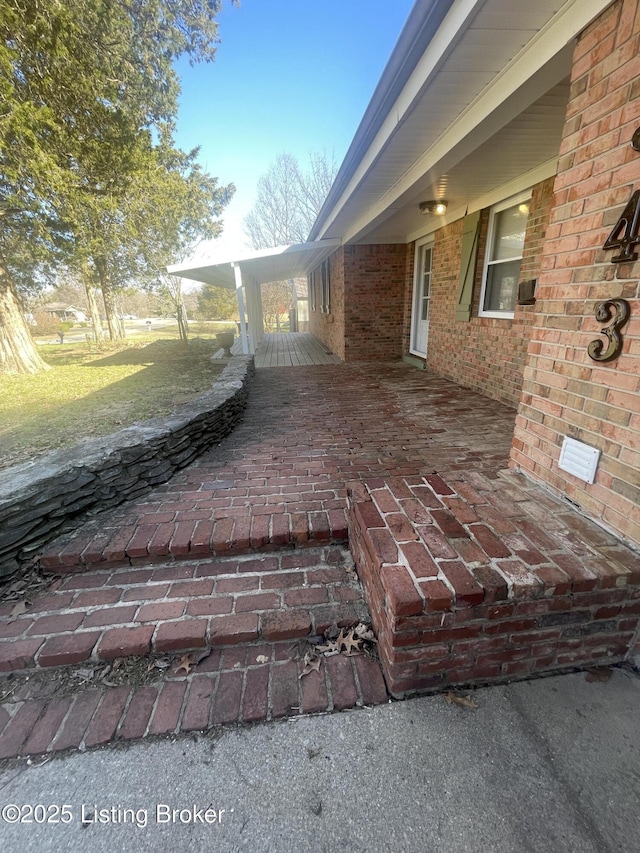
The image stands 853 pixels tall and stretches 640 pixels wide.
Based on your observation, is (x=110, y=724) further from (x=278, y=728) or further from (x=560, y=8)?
(x=560, y=8)

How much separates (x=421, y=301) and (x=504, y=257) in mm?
2748

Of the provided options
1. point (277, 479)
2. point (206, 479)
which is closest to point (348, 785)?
point (277, 479)

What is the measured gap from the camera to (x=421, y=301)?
285 inches

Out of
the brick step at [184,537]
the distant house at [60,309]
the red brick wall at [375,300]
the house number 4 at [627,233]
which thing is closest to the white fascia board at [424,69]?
the house number 4 at [627,233]

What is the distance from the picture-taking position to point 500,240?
15.1 ft

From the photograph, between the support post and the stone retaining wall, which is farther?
the support post

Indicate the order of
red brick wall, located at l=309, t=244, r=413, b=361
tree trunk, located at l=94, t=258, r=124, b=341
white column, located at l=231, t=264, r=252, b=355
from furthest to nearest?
tree trunk, located at l=94, t=258, r=124, b=341, white column, located at l=231, t=264, r=252, b=355, red brick wall, located at l=309, t=244, r=413, b=361

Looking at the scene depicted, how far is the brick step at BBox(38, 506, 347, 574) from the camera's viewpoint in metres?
2.00

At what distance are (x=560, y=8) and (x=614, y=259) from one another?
1389 millimetres

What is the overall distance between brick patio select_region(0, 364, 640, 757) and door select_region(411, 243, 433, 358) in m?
5.21

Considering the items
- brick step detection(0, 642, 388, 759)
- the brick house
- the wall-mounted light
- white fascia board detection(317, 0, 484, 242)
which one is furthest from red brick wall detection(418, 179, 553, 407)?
brick step detection(0, 642, 388, 759)

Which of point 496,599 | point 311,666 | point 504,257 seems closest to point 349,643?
point 311,666

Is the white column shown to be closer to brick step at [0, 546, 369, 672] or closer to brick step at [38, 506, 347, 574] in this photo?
brick step at [38, 506, 347, 574]

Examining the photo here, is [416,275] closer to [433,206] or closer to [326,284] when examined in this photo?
[433,206]
